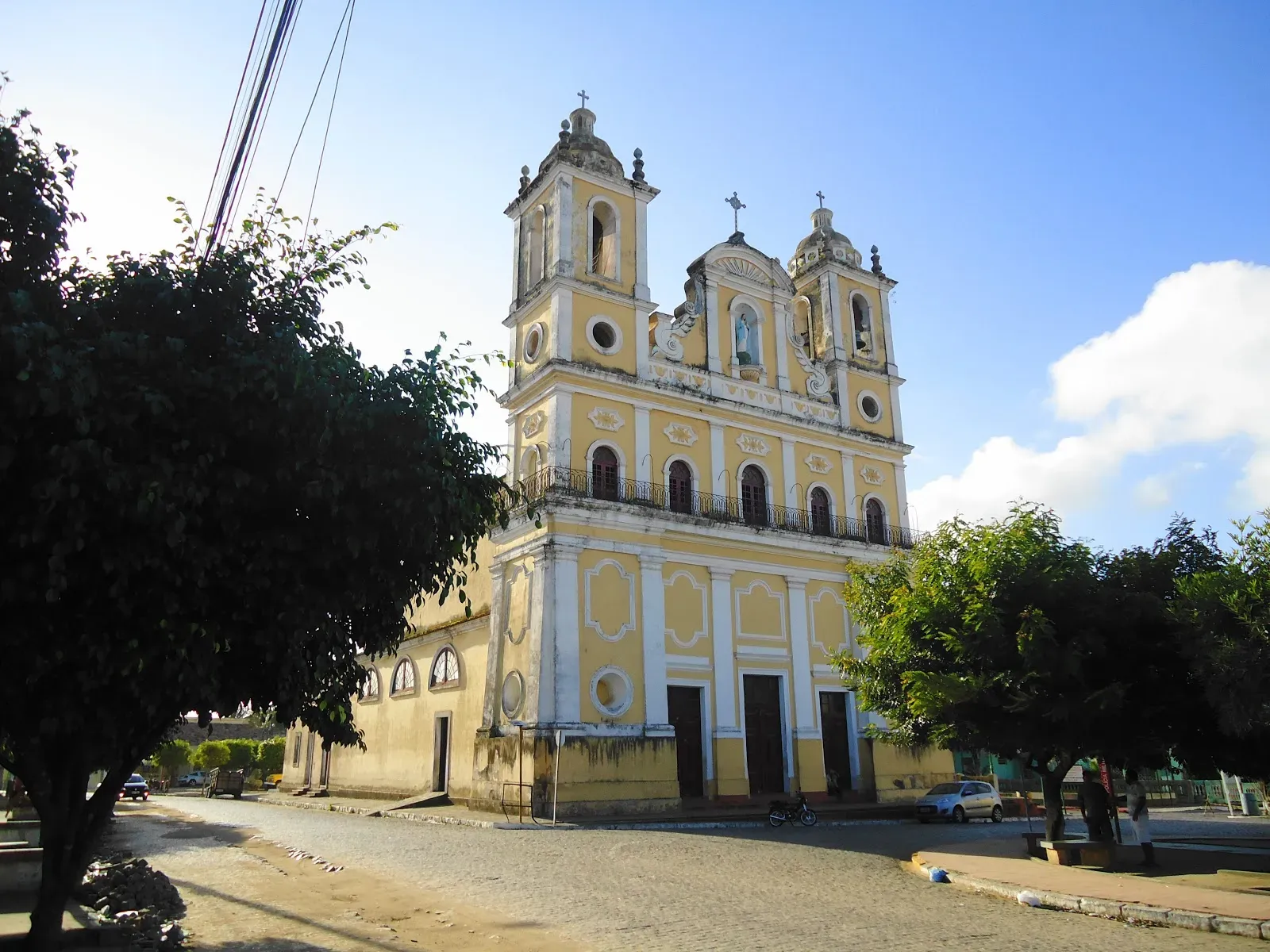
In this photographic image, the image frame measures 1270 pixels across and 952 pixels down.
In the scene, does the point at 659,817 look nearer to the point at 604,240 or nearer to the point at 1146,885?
the point at 1146,885

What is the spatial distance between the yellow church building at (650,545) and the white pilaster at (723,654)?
0.18ft

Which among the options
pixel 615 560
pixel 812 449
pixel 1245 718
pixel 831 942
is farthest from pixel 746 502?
pixel 831 942

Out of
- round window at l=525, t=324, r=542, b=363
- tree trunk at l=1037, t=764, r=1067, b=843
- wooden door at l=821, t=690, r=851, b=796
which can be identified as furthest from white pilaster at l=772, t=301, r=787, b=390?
tree trunk at l=1037, t=764, r=1067, b=843

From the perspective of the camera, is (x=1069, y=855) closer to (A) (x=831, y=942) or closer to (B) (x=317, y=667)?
(A) (x=831, y=942)

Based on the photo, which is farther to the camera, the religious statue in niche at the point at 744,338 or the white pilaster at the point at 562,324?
the religious statue in niche at the point at 744,338

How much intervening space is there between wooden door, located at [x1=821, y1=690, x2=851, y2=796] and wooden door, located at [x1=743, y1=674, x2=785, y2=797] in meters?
1.58

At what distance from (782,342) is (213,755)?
41.2 m

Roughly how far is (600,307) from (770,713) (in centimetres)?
1235

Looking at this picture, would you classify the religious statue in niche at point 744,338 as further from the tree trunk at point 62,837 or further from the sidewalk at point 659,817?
the tree trunk at point 62,837

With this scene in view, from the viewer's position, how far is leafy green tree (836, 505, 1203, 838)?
12.1 metres

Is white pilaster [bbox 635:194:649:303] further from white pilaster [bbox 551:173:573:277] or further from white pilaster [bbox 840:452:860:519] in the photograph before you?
white pilaster [bbox 840:452:860:519]

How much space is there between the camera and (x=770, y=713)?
26.0 meters

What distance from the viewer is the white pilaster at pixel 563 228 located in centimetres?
2569

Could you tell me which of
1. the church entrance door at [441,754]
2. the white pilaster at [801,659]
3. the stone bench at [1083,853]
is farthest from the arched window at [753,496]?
the stone bench at [1083,853]
